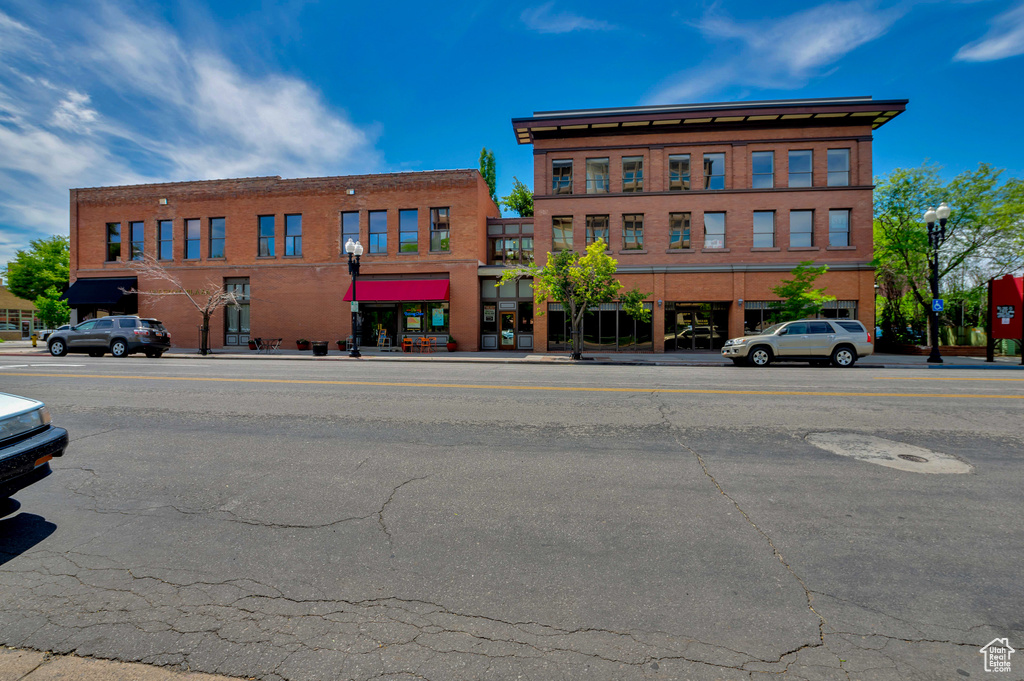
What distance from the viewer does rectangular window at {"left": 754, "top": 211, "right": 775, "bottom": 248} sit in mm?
24094

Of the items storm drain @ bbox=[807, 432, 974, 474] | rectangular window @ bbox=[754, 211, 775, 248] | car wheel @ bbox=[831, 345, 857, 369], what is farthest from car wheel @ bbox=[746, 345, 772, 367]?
storm drain @ bbox=[807, 432, 974, 474]

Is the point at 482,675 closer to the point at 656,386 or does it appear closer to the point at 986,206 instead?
the point at 656,386

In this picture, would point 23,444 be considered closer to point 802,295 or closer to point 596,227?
point 802,295

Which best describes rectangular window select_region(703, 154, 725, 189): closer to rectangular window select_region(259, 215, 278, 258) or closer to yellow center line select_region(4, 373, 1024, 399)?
yellow center line select_region(4, 373, 1024, 399)

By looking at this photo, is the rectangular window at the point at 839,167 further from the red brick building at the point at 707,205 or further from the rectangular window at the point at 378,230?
the rectangular window at the point at 378,230

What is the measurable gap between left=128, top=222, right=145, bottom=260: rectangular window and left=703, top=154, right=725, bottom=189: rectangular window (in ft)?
115

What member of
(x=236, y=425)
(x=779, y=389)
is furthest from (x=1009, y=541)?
(x=236, y=425)

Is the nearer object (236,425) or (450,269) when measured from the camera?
(236,425)

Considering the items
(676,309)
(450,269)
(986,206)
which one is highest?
(986,206)

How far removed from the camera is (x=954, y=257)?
24828 millimetres

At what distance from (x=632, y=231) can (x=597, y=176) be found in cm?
378

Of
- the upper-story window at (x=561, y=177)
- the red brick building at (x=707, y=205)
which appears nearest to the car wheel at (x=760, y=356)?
the red brick building at (x=707, y=205)

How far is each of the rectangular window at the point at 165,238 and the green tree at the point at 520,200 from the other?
1033 inches

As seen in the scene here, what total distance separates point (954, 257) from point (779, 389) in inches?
978
